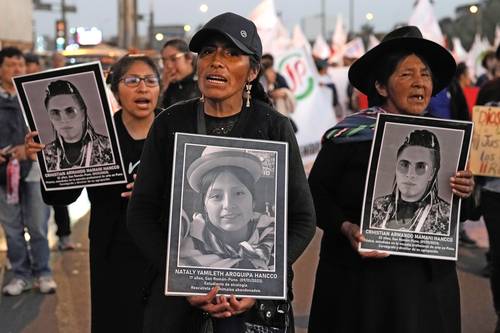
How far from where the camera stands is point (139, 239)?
9.29 feet

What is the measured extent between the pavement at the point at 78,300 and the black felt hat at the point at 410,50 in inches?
109

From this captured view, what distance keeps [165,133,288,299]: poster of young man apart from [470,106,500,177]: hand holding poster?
126 inches

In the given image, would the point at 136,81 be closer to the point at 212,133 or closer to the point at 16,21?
the point at 212,133

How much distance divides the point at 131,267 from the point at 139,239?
3.97 ft

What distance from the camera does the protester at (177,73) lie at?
6.40 m

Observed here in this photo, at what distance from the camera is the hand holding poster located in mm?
5609

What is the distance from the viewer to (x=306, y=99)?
12.5 m

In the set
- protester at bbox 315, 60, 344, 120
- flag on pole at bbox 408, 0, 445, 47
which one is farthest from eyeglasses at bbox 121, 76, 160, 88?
flag on pole at bbox 408, 0, 445, 47

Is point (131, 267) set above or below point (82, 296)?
above

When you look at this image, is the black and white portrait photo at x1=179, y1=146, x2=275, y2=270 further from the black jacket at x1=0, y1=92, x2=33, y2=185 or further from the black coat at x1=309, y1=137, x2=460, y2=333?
the black jacket at x1=0, y1=92, x2=33, y2=185

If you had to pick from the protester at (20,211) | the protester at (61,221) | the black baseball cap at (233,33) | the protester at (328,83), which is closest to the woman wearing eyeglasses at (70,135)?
the black baseball cap at (233,33)

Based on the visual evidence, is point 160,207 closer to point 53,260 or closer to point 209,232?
point 209,232

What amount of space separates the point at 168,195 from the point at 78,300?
4150 millimetres


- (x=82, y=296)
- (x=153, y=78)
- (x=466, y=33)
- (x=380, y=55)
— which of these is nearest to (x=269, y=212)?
(x=380, y=55)
